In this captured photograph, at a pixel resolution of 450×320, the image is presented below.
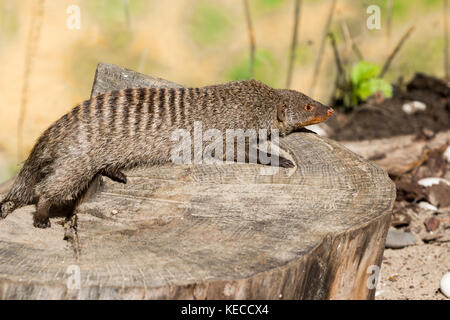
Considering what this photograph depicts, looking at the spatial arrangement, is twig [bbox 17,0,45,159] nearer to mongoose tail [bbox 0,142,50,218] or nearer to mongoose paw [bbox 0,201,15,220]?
mongoose tail [bbox 0,142,50,218]

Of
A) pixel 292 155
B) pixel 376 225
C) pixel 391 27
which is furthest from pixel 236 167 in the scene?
pixel 391 27

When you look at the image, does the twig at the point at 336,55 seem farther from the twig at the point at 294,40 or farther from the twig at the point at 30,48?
the twig at the point at 30,48

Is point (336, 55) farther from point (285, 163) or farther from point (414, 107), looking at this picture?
point (285, 163)

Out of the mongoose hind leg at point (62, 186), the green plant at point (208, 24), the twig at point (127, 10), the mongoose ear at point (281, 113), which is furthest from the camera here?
the green plant at point (208, 24)

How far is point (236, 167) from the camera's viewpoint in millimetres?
2535

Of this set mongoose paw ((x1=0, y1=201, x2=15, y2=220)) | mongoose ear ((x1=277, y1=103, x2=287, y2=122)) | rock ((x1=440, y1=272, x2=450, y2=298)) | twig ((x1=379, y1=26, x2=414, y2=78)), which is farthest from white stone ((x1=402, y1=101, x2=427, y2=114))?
mongoose paw ((x1=0, y1=201, x2=15, y2=220))

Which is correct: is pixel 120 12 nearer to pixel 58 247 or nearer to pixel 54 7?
pixel 54 7

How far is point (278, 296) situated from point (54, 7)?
2.70m

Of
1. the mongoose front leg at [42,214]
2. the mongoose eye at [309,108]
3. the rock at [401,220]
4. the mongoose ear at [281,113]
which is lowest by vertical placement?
the rock at [401,220]

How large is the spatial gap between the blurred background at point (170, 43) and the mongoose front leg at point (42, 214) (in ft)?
→ 5.31

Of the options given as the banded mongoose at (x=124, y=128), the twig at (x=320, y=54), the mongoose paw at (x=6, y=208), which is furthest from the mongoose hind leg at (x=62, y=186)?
the twig at (x=320, y=54)

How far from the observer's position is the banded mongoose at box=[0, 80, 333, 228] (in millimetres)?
2566

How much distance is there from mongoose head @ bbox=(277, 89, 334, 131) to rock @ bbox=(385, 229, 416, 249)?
766 mm

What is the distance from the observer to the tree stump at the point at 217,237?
1.71 meters
